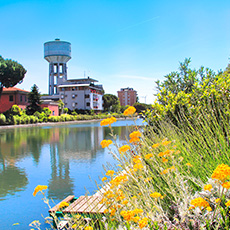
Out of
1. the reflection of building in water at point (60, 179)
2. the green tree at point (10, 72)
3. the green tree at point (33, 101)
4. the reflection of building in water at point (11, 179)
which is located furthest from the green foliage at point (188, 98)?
the green tree at point (33, 101)

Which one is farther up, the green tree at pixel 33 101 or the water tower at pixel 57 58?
→ the water tower at pixel 57 58

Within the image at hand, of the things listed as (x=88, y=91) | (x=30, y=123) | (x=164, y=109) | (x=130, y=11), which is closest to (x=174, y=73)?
(x=164, y=109)

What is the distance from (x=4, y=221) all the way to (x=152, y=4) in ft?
25.7

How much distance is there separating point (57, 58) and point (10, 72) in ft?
91.8

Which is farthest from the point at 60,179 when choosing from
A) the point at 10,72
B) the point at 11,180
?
the point at 10,72

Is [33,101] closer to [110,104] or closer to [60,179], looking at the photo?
[60,179]

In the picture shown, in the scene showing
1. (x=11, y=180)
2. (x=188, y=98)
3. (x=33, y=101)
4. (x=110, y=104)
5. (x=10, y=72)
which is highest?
(x=10, y=72)

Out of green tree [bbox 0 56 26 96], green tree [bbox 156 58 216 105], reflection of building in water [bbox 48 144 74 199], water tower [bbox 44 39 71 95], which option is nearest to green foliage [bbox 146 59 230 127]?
green tree [bbox 156 58 216 105]

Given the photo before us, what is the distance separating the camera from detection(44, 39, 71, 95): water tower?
2286 inches

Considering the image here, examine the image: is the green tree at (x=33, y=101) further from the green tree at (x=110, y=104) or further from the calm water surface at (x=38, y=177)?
the green tree at (x=110, y=104)

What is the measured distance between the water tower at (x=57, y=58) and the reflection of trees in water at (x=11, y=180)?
50510 millimetres

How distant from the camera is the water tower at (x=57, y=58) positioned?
58.1 meters

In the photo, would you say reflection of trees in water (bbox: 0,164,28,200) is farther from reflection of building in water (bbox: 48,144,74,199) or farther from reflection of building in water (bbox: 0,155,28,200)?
reflection of building in water (bbox: 48,144,74,199)

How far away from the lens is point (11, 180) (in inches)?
270
